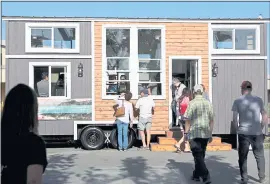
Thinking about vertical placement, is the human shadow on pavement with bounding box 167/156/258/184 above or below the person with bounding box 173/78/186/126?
below

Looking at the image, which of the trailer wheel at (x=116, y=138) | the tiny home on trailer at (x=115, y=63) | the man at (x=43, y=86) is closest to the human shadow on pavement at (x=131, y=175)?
the trailer wheel at (x=116, y=138)

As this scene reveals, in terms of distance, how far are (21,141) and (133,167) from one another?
6510 mm

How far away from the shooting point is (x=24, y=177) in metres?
3.11

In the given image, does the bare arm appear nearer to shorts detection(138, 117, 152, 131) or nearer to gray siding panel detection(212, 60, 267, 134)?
shorts detection(138, 117, 152, 131)

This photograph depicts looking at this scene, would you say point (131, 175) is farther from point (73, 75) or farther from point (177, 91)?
point (73, 75)

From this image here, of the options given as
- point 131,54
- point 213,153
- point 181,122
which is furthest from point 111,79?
point 213,153

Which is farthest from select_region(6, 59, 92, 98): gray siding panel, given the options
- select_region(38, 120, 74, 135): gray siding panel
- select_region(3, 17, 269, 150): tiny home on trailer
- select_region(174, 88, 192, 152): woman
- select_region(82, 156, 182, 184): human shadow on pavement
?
select_region(82, 156, 182, 184): human shadow on pavement

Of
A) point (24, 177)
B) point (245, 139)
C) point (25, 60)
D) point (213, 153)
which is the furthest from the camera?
point (25, 60)

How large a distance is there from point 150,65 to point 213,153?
3290 mm

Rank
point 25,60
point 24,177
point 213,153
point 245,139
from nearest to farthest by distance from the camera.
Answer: point 24,177 → point 245,139 → point 213,153 → point 25,60

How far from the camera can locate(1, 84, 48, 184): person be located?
311cm

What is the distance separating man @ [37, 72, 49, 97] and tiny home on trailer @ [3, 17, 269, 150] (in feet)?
0.10

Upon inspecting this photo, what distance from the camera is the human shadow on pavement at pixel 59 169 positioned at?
8148 millimetres

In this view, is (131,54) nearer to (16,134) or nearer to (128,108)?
(128,108)
